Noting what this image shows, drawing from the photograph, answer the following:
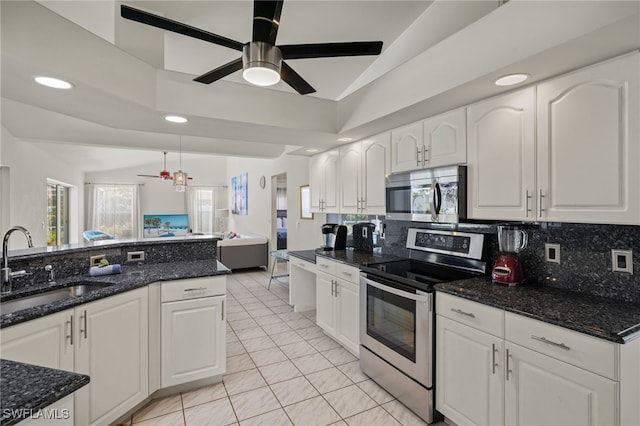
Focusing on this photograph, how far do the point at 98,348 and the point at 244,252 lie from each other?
15.4ft

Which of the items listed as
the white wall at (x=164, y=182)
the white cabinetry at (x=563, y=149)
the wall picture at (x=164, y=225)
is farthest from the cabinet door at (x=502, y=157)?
the wall picture at (x=164, y=225)

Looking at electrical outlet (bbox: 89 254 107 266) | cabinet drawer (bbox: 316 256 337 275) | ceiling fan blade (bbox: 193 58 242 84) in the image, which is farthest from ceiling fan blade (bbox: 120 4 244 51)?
cabinet drawer (bbox: 316 256 337 275)

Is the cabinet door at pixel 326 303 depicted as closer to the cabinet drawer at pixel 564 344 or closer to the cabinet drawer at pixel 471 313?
the cabinet drawer at pixel 471 313

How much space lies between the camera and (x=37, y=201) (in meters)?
4.47

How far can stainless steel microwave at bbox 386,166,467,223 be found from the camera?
6.93 feet

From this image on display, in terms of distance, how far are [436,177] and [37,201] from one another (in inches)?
213

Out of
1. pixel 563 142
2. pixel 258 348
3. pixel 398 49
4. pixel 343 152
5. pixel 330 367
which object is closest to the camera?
pixel 563 142

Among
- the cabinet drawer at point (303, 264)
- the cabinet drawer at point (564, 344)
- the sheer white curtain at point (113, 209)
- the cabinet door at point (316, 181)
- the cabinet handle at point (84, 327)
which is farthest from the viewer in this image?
the sheer white curtain at point (113, 209)

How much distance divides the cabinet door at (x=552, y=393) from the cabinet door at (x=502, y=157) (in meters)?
0.77

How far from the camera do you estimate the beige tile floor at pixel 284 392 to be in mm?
2043

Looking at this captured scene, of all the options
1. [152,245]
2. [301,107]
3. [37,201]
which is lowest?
[152,245]

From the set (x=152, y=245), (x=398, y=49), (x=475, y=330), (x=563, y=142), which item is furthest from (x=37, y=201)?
(x=563, y=142)

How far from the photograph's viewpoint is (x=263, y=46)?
153cm

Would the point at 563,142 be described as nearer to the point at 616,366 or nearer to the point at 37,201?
the point at 616,366
